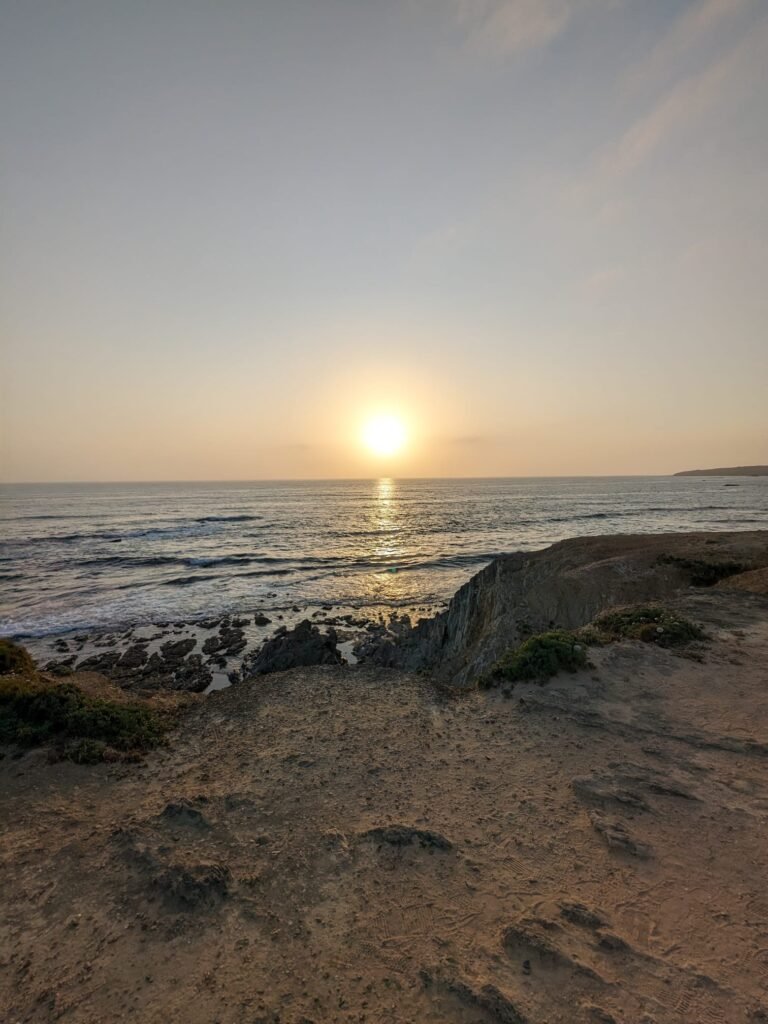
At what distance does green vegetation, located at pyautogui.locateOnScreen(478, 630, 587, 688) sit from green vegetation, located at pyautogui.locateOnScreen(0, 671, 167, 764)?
7131 millimetres

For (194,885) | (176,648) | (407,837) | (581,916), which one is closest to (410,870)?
(407,837)

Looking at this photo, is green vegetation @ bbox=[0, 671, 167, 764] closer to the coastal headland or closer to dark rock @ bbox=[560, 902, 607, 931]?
the coastal headland

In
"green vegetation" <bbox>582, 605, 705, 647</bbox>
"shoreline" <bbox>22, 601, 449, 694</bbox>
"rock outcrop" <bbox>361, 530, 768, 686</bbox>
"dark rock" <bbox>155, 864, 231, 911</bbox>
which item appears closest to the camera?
"dark rock" <bbox>155, 864, 231, 911</bbox>

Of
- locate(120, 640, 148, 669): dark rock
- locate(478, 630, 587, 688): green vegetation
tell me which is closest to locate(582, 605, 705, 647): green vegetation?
locate(478, 630, 587, 688): green vegetation

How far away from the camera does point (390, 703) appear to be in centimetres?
1005

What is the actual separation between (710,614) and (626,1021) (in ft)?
39.2

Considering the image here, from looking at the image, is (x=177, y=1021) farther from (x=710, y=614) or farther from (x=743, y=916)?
(x=710, y=614)

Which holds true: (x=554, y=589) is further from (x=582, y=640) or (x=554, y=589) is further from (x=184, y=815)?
(x=184, y=815)

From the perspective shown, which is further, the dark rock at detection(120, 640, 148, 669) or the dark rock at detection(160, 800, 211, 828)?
the dark rock at detection(120, 640, 148, 669)

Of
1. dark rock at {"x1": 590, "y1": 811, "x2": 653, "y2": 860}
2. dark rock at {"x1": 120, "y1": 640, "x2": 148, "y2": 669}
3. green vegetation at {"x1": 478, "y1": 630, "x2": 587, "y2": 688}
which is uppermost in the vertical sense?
green vegetation at {"x1": 478, "y1": 630, "x2": 587, "y2": 688}

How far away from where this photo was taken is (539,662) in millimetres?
10562

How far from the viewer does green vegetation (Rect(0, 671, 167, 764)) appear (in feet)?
28.0

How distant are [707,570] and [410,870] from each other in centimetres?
1717

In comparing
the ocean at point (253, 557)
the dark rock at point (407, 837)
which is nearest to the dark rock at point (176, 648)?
the ocean at point (253, 557)
